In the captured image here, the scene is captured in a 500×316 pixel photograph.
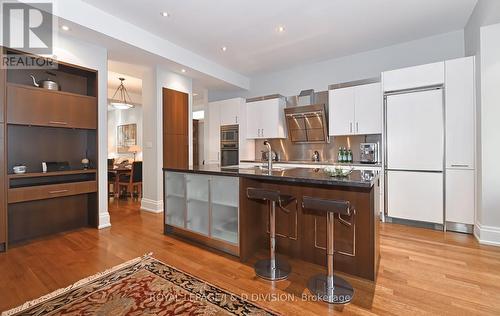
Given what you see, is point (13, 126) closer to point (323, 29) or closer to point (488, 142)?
point (323, 29)

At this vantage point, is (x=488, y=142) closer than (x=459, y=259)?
No

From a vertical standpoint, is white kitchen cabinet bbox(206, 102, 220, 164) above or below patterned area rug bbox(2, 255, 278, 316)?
above

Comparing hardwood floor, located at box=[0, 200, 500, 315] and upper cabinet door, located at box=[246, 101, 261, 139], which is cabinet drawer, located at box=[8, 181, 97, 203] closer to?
hardwood floor, located at box=[0, 200, 500, 315]

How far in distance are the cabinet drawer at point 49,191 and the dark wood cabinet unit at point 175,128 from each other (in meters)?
1.43

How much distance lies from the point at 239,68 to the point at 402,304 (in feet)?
16.4

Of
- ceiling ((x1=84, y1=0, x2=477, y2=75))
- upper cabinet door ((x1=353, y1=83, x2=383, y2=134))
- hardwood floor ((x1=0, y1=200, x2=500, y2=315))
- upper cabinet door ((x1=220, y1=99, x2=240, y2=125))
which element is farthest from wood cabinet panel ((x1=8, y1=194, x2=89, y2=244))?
upper cabinet door ((x1=353, y1=83, x2=383, y2=134))

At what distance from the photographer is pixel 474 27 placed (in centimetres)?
310

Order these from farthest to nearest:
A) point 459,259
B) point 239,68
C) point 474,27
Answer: point 239,68 < point 474,27 < point 459,259

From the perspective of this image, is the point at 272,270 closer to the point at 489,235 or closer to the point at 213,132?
the point at 489,235

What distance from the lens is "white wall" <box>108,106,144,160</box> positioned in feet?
26.4

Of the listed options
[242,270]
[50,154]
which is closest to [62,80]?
[50,154]

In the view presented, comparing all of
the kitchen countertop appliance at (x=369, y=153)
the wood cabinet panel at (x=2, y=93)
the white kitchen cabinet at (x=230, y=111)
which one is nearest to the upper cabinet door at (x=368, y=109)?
the kitchen countertop appliance at (x=369, y=153)

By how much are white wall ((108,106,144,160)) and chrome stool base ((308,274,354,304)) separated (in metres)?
7.51

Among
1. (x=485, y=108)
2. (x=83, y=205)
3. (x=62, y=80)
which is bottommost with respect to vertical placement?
(x=83, y=205)
